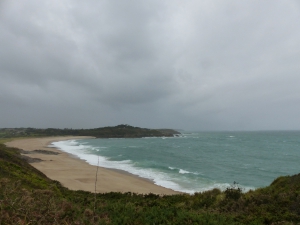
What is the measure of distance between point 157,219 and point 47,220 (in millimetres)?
2917

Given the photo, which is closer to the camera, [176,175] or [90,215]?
[90,215]

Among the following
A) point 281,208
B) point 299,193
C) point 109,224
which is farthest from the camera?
point 299,193

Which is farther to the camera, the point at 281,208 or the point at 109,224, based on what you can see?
the point at 281,208

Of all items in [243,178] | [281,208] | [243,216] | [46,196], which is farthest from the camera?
[243,178]

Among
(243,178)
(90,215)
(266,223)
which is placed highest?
(90,215)

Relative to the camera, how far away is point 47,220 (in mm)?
5477

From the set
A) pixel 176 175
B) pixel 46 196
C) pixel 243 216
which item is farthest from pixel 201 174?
pixel 46 196

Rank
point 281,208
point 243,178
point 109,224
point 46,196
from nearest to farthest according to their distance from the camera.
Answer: point 109,224 → point 46,196 → point 281,208 → point 243,178

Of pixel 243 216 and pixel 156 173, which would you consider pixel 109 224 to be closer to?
pixel 243 216

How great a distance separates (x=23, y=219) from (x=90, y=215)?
5.60 feet

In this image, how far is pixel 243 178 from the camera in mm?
28969

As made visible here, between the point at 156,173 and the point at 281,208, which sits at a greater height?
the point at 281,208

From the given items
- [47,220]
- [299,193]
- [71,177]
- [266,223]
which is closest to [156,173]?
[71,177]

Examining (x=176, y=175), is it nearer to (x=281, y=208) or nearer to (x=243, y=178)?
(x=243, y=178)
